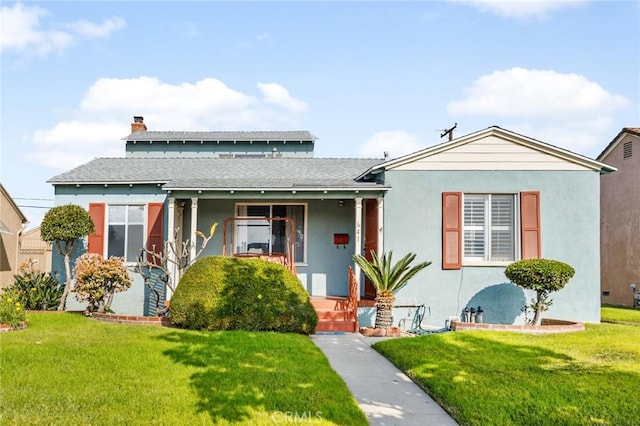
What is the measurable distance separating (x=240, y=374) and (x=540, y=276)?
751 centimetres

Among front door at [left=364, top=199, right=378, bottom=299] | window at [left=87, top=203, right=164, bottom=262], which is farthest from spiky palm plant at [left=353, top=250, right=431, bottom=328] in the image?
window at [left=87, top=203, right=164, bottom=262]

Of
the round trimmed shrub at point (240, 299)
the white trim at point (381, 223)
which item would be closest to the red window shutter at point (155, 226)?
the round trimmed shrub at point (240, 299)

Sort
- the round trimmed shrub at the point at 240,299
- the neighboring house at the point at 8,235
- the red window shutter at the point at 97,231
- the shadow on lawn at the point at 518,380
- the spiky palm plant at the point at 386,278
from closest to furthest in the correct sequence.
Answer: the shadow on lawn at the point at 518,380
the round trimmed shrub at the point at 240,299
the spiky palm plant at the point at 386,278
the red window shutter at the point at 97,231
the neighboring house at the point at 8,235

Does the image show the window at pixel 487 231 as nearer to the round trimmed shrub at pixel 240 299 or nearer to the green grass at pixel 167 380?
the round trimmed shrub at pixel 240 299

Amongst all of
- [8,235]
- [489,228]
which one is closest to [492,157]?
[489,228]

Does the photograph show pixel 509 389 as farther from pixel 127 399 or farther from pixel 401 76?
pixel 401 76

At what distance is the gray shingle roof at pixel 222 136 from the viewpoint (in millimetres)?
23875

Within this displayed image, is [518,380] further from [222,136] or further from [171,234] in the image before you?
[222,136]

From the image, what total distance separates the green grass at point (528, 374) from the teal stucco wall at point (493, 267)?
2.22m

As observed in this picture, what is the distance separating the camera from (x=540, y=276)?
11.9 meters

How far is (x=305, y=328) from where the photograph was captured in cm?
1064

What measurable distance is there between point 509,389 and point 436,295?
6610mm

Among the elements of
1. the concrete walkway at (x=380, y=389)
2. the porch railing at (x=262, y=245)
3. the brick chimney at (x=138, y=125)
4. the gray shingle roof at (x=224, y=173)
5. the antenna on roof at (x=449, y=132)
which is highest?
the brick chimney at (x=138, y=125)

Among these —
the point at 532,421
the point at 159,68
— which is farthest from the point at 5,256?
the point at 532,421
